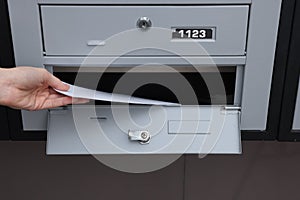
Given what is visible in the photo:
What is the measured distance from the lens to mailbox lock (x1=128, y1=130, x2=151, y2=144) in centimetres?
68

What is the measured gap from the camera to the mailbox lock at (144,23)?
2.10 feet

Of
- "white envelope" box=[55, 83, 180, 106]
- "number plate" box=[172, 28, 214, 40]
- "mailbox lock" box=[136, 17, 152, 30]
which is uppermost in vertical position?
"mailbox lock" box=[136, 17, 152, 30]

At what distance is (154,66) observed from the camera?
69cm

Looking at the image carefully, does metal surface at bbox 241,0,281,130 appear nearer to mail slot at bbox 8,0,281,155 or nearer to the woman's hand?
mail slot at bbox 8,0,281,155

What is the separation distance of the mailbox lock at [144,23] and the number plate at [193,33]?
0.11 ft

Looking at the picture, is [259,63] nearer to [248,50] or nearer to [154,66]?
[248,50]

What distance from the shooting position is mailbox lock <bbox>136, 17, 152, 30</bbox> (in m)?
0.64

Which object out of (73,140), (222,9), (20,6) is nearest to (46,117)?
(73,140)

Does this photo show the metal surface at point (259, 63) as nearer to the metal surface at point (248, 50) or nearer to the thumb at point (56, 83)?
the metal surface at point (248, 50)

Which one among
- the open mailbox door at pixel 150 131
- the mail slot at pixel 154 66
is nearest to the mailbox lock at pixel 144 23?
the mail slot at pixel 154 66

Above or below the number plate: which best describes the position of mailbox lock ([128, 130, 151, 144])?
below

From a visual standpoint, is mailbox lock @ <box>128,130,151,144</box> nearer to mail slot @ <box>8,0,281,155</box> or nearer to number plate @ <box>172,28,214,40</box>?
mail slot @ <box>8,0,281,155</box>

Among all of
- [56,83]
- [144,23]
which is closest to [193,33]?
[144,23]

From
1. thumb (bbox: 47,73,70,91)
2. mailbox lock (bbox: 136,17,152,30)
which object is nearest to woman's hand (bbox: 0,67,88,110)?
thumb (bbox: 47,73,70,91)
